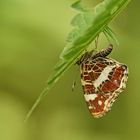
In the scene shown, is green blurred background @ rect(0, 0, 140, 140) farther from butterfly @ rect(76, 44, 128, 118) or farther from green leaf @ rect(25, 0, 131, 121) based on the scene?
green leaf @ rect(25, 0, 131, 121)

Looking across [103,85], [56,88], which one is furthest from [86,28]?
[56,88]

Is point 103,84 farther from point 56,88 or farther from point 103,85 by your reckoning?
point 56,88

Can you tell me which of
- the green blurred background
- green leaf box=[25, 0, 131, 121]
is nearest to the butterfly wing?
green leaf box=[25, 0, 131, 121]

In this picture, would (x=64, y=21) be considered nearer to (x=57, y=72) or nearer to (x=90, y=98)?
(x=90, y=98)

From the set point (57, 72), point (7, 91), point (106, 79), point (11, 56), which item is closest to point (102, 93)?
point (106, 79)

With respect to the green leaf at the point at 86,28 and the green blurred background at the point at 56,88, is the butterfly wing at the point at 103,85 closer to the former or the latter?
the green leaf at the point at 86,28
